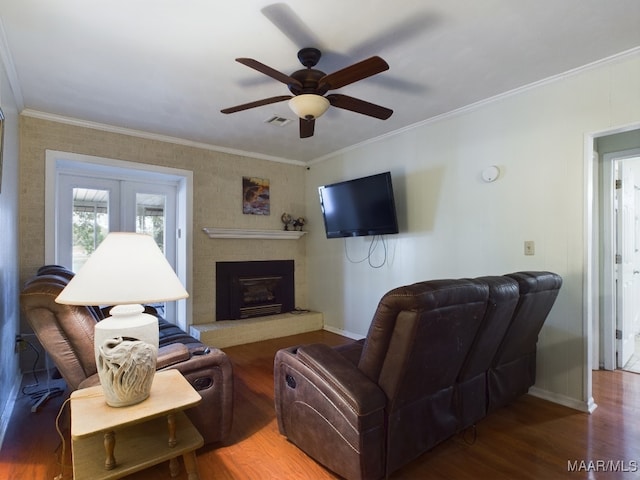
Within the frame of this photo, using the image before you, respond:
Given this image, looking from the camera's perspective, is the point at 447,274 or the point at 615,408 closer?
the point at 615,408

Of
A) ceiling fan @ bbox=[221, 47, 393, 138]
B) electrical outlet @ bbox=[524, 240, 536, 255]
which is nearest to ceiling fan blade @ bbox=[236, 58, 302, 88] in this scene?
ceiling fan @ bbox=[221, 47, 393, 138]

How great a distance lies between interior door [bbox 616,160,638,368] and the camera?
3.28 meters

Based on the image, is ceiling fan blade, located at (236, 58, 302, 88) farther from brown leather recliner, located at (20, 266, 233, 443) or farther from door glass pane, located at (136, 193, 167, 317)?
door glass pane, located at (136, 193, 167, 317)

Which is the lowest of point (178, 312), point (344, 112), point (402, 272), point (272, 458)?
point (272, 458)

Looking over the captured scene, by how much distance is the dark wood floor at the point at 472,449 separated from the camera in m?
1.79

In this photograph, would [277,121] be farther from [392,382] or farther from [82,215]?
[392,382]

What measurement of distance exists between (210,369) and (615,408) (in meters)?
2.88

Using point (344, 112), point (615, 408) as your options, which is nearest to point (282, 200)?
point (344, 112)

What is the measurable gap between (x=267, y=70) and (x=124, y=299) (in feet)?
4.67

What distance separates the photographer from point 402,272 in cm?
381

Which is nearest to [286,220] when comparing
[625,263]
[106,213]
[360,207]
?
[360,207]

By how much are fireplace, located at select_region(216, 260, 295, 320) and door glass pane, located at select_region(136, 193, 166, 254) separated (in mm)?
839

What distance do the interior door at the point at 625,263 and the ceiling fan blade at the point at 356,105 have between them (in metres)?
2.62

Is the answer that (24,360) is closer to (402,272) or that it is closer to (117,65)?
(117,65)
